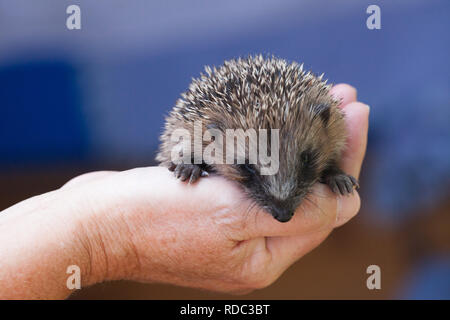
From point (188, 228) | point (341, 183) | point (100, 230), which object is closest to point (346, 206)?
point (341, 183)

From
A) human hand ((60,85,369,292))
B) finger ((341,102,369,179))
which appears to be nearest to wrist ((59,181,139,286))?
human hand ((60,85,369,292))

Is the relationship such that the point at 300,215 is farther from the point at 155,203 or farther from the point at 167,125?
the point at 167,125

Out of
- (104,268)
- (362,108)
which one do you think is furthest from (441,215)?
(104,268)

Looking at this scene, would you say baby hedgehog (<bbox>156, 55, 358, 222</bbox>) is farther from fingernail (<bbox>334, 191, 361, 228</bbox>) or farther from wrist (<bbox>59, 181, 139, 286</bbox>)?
wrist (<bbox>59, 181, 139, 286</bbox>)

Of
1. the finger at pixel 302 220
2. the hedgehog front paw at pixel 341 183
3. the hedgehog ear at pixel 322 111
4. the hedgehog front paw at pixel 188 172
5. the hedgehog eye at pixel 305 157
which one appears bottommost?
the finger at pixel 302 220

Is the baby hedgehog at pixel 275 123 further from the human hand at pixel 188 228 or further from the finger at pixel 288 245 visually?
the finger at pixel 288 245

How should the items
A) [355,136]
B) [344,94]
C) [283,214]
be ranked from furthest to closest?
[344,94] → [355,136] → [283,214]

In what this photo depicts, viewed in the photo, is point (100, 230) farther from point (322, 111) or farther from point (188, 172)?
point (322, 111)

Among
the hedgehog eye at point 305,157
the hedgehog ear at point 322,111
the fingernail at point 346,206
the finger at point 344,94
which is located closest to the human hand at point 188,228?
the fingernail at point 346,206
